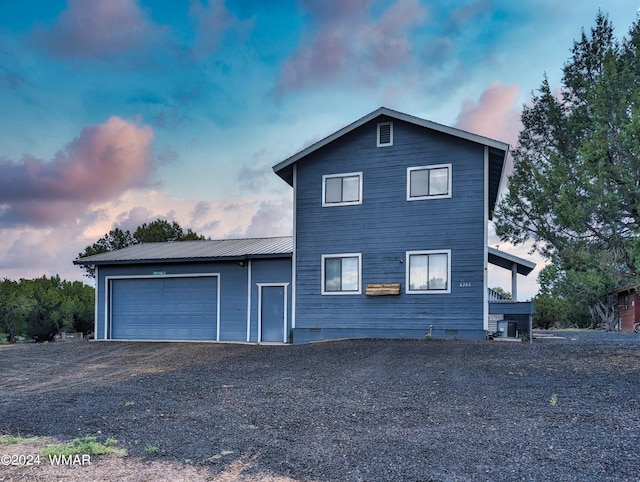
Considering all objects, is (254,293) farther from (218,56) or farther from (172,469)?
(172,469)

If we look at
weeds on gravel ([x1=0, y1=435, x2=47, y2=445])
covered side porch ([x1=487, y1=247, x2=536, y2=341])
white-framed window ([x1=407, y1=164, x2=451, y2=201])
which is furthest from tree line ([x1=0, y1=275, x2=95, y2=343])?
covered side porch ([x1=487, y1=247, x2=536, y2=341])

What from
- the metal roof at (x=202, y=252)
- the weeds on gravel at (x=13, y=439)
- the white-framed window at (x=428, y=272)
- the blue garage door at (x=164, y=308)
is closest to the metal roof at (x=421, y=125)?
the metal roof at (x=202, y=252)

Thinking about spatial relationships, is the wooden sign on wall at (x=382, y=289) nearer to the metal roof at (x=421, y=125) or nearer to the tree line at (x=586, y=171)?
the metal roof at (x=421, y=125)

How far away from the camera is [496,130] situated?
20.9m

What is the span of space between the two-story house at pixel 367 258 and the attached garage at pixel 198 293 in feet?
0.14

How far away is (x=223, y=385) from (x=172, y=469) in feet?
13.3

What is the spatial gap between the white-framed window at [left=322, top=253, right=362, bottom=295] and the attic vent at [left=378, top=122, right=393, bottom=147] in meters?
3.45

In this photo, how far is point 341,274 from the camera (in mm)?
14766

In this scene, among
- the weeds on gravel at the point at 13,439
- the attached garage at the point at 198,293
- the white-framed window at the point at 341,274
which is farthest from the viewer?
the attached garage at the point at 198,293

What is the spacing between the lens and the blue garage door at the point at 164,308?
16422 mm

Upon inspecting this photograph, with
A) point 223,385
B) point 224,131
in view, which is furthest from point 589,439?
point 224,131

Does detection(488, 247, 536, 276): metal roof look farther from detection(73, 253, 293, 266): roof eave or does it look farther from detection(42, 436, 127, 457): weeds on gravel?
detection(42, 436, 127, 457): weeds on gravel

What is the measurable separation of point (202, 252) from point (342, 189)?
5672 mm

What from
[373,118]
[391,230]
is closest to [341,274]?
[391,230]
